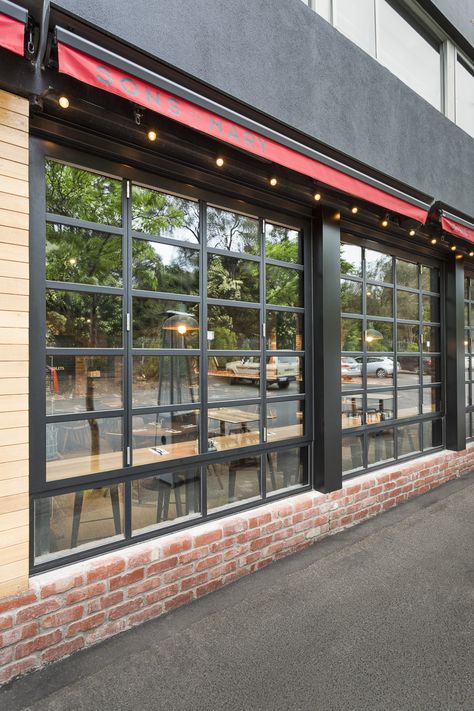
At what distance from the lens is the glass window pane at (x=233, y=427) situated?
3.46 m

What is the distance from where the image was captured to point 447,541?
4.03 m

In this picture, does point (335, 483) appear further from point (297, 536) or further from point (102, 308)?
point (102, 308)

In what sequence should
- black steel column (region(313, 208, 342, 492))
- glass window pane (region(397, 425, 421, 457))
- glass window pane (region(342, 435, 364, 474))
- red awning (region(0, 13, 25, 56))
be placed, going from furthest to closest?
glass window pane (region(397, 425, 421, 457)) < glass window pane (region(342, 435, 364, 474)) < black steel column (region(313, 208, 342, 492)) < red awning (region(0, 13, 25, 56))

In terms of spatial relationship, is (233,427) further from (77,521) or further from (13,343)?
(13,343)

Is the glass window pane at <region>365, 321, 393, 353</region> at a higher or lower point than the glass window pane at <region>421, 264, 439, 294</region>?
lower

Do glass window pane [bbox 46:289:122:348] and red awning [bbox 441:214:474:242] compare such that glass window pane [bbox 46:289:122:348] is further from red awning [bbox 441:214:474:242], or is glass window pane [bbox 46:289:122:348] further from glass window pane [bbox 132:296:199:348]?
red awning [bbox 441:214:474:242]

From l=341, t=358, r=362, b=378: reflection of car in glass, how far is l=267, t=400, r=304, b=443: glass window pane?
32.3 inches

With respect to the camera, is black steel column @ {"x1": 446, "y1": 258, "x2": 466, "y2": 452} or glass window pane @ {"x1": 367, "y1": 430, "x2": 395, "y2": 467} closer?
glass window pane @ {"x1": 367, "y1": 430, "x2": 395, "y2": 467}

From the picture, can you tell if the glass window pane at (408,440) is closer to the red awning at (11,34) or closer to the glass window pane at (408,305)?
the glass window pane at (408,305)

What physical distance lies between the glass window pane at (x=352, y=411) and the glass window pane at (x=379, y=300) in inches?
42.8

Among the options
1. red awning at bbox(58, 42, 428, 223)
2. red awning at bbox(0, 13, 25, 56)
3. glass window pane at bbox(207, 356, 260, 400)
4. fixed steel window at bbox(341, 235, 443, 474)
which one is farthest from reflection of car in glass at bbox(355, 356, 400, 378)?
red awning at bbox(0, 13, 25, 56)

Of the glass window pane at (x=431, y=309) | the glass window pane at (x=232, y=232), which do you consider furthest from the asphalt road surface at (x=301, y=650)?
the glass window pane at (x=431, y=309)

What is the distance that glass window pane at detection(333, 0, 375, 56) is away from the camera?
4.27 metres

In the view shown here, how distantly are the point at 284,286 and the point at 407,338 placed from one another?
2.40 meters
